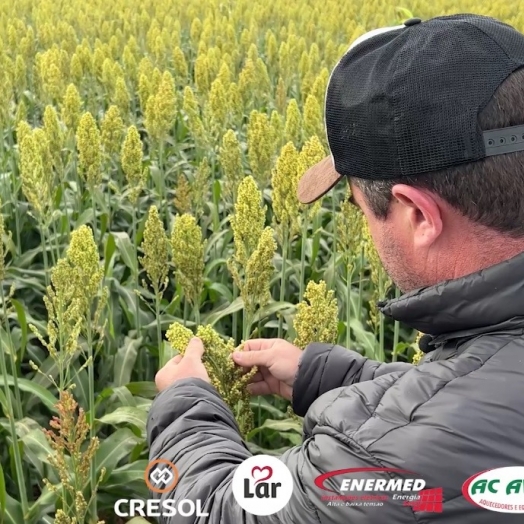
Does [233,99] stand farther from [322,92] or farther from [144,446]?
[144,446]

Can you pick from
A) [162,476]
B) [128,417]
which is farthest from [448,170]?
[128,417]

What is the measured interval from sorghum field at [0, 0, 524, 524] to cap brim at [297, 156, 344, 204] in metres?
0.44

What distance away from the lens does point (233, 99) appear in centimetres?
577

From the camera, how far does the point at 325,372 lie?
2.49 meters

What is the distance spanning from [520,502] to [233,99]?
4594 mm

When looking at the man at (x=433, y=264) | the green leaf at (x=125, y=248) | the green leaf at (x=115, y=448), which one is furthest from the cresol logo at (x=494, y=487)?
the green leaf at (x=125, y=248)

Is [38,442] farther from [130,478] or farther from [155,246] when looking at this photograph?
[155,246]

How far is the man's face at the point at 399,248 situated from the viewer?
5.85 ft

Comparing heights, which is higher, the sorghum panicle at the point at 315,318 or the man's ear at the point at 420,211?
the man's ear at the point at 420,211

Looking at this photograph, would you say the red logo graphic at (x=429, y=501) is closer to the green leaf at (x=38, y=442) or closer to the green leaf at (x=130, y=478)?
the green leaf at (x=130, y=478)

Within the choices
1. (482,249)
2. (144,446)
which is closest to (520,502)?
(482,249)

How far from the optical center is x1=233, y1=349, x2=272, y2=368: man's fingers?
2.45m

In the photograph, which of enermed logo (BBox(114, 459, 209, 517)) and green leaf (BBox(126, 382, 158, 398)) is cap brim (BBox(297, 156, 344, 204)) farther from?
green leaf (BBox(126, 382, 158, 398))

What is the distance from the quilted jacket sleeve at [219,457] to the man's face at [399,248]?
0.35 metres
